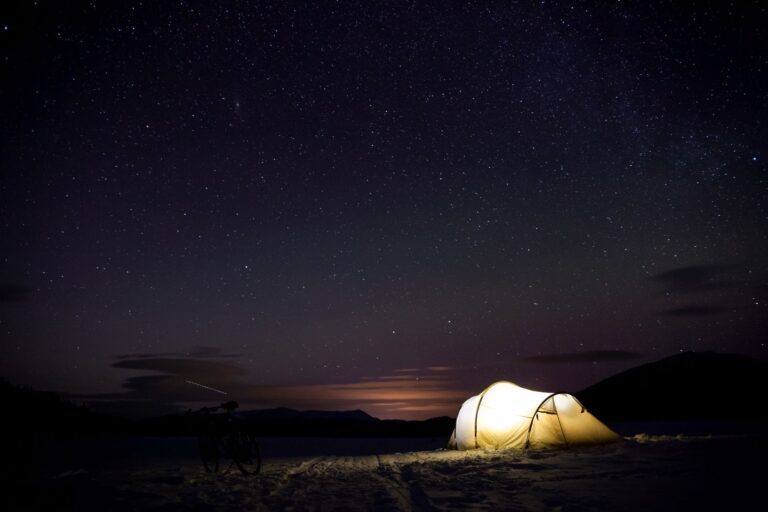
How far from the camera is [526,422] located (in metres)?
15.8

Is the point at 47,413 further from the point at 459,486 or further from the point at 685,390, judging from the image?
the point at 685,390

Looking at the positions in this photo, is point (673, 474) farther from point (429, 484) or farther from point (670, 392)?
point (670, 392)

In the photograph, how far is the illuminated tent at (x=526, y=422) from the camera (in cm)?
1549

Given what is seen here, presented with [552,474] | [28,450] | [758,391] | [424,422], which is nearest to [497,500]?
[552,474]

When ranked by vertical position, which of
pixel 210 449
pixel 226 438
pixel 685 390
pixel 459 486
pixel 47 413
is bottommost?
pixel 685 390

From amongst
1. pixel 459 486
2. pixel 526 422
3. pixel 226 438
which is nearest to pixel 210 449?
pixel 226 438

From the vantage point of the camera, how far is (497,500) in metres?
7.15

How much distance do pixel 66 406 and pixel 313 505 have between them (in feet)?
260

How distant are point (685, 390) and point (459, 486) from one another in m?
190

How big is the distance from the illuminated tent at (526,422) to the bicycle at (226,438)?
27.7 feet

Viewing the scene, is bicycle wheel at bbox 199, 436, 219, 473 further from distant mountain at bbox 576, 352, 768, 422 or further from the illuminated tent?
distant mountain at bbox 576, 352, 768, 422

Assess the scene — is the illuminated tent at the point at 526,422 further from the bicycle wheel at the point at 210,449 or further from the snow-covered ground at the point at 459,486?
the bicycle wheel at the point at 210,449

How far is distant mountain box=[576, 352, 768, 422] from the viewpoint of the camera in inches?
5630

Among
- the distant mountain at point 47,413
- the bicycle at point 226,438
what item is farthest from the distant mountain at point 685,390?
the bicycle at point 226,438
